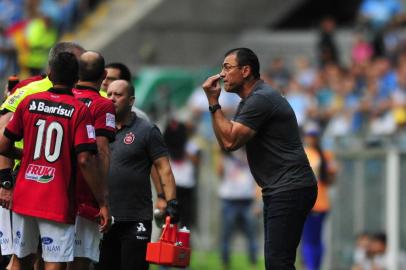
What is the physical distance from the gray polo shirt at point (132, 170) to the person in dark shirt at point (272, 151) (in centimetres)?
99

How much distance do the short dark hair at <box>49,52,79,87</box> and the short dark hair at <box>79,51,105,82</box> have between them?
1.60 feet

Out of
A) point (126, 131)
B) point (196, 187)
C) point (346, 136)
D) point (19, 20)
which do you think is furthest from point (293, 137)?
point (19, 20)

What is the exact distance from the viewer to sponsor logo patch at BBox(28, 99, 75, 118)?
1098 cm

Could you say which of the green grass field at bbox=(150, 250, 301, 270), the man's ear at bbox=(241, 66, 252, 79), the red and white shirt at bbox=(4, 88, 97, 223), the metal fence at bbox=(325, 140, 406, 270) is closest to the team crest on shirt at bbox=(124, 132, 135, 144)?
the man's ear at bbox=(241, 66, 252, 79)

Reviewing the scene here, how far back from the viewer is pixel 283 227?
11.7 metres

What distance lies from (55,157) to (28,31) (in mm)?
15312

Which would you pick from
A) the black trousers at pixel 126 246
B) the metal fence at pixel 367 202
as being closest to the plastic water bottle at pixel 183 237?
the black trousers at pixel 126 246

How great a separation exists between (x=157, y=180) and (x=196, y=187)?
9256mm

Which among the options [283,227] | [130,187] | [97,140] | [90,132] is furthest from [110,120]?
[283,227]

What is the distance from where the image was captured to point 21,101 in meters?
11.3

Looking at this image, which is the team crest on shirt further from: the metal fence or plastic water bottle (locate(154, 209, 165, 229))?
the metal fence

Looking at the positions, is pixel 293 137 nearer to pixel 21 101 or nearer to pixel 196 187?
pixel 21 101

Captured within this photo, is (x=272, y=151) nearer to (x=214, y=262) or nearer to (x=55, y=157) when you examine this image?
(x=55, y=157)

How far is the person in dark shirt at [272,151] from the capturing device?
11609 mm
